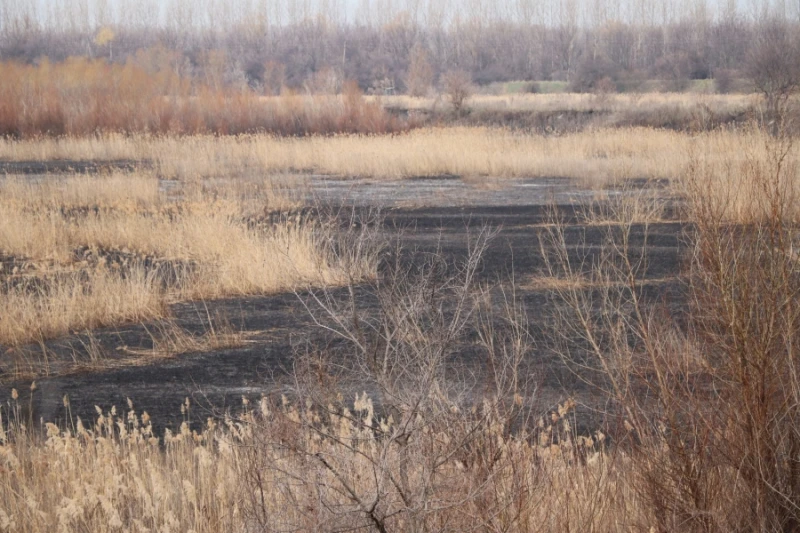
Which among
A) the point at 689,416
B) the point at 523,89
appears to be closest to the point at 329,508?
the point at 689,416

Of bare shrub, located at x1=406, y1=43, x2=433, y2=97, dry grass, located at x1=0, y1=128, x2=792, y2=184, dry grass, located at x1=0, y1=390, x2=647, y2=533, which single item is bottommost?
dry grass, located at x1=0, y1=128, x2=792, y2=184

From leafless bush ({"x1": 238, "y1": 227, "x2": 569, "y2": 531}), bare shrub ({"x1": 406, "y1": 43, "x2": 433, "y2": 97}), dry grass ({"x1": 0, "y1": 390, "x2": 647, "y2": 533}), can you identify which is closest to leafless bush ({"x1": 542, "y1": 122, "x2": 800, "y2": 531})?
dry grass ({"x1": 0, "y1": 390, "x2": 647, "y2": 533})

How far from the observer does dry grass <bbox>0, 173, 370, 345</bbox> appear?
977 centimetres

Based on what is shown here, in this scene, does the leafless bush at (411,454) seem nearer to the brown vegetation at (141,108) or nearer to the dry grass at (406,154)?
the dry grass at (406,154)

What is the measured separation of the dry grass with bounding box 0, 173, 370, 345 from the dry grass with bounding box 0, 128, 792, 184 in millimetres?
8900

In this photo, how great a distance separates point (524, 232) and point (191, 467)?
1120cm

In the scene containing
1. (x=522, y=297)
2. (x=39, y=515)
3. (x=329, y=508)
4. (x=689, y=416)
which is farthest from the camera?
(x=522, y=297)

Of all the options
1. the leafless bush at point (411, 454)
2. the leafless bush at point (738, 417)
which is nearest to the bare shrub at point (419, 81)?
the leafless bush at point (738, 417)

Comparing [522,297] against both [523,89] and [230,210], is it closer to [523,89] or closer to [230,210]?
[230,210]

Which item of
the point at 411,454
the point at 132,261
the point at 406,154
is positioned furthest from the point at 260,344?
the point at 406,154

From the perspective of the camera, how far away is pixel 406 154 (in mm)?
28156

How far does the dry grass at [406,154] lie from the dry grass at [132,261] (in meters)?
8.90

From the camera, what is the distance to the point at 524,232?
1583 cm

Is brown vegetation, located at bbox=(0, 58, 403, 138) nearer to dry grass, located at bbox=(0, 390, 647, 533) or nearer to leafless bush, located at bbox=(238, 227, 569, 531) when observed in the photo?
dry grass, located at bbox=(0, 390, 647, 533)
